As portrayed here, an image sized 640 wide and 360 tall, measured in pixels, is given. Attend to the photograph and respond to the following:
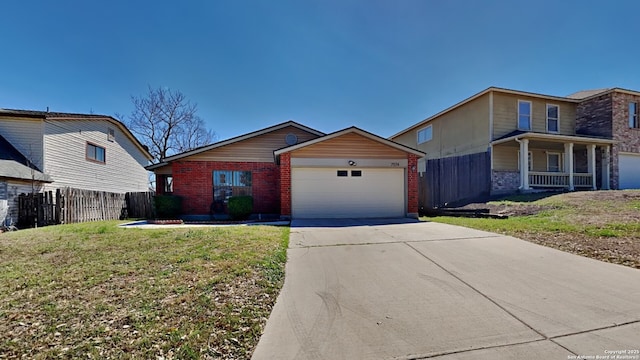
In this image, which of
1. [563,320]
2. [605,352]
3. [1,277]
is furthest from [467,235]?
[1,277]

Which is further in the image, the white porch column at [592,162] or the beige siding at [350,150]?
the white porch column at [592,162]

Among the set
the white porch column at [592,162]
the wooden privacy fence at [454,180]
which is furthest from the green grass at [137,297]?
the white porch column at [592,162]

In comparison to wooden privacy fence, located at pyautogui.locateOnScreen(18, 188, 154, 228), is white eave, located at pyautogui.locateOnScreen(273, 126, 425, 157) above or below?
above

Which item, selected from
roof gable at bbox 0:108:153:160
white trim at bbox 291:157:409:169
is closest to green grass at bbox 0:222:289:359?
white trim at bbox 291:157:409:169

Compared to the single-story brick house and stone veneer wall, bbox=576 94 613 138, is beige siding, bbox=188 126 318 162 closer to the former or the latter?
the single-story brick house

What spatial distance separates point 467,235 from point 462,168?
387 inches

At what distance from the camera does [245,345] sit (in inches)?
96.0

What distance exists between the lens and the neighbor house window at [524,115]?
15.6 metres

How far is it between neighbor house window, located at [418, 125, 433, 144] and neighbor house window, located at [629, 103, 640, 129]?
11001mm

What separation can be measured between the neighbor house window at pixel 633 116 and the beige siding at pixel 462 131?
9.05 meters

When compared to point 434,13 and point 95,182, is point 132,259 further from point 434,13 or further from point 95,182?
point 95,182

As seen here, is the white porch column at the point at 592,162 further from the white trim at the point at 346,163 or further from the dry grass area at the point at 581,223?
the white trim at the point at 346,163

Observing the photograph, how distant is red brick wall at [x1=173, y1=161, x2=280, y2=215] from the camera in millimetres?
12438

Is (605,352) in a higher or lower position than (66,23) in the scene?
lower
